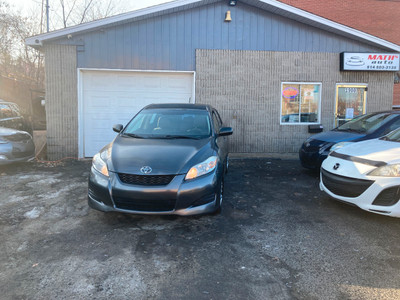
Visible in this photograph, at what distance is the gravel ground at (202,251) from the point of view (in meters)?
2.80

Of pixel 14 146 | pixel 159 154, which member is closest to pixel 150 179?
pixel 159 154

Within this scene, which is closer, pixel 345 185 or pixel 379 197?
pixel 379 197

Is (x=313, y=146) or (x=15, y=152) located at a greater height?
(x=313, y=146)

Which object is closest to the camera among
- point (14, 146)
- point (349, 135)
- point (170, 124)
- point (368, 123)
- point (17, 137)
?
point (170, 124)

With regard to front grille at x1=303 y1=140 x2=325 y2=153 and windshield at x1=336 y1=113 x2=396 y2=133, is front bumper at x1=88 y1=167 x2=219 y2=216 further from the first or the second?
windshield at x1=336 y1=113 x2=396 y2=133

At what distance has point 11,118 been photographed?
9.09 meters

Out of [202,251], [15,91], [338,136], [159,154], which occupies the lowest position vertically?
[202,251]

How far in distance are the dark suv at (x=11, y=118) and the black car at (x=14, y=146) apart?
1523mm

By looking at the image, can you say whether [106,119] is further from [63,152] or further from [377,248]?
[377,248]

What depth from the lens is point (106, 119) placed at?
9.25m

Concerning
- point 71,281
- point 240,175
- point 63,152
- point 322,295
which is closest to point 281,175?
point 240,175

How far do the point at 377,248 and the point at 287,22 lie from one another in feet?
25.4

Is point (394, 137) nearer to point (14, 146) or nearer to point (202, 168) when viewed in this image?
point (202, 168)

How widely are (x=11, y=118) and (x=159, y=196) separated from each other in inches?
293
